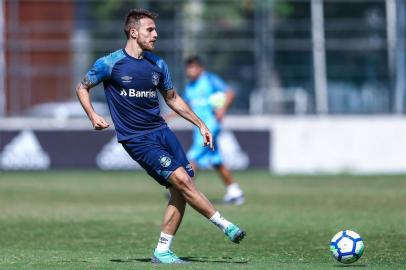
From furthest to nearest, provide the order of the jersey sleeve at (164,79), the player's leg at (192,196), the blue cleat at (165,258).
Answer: the jersey sleeve at (164,79) < the blue cleat at (165,258) < the player's leg at (192,196)

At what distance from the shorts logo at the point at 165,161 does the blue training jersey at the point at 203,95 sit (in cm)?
791

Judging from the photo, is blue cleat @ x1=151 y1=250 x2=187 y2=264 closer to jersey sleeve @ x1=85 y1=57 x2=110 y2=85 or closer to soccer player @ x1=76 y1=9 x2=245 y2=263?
soccer player @ x1=76 y1=9 x2=245 y2=263

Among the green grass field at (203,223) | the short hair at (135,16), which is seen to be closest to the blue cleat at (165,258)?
the green grass field at (203,223)

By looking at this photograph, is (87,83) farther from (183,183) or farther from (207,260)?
(207,260)

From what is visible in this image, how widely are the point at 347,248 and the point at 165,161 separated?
185 cm

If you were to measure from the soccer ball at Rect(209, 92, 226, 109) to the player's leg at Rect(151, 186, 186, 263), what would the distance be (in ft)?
25.4

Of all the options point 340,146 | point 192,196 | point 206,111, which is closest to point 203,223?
point 206,111

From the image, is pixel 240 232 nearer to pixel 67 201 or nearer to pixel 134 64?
pixel 134 64

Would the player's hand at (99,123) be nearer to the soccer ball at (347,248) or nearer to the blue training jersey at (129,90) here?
the blue training jersey at (129,90)

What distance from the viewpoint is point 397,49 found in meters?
29.5

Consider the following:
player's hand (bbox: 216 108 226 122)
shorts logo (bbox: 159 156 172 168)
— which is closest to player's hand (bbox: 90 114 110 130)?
shorts logo (bbox: 159 156 172 168)

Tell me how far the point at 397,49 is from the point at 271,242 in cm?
1827

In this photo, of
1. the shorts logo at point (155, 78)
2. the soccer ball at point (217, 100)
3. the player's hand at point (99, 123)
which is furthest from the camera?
the soccer ball at point (217, 100)

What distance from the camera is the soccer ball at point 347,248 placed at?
9602 mm
